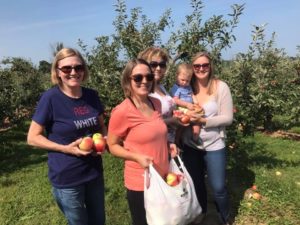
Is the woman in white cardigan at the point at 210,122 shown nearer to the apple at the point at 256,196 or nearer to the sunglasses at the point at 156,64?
the sunglasses at the point at 156,64

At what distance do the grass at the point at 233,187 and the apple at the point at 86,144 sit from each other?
2.13 m

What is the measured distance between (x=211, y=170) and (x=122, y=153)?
146 cm

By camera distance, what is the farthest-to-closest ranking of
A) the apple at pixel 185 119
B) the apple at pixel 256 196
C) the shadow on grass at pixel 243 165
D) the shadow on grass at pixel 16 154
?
the shadow on grass at pixel 16 154 → the shadow on grass at pixel 243 165 → the apple at pixel 256 196 → the apple at pixel 185 119

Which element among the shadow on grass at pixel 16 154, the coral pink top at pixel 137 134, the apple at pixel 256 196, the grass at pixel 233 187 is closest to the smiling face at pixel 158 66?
the coral pink top at pixel 137 134

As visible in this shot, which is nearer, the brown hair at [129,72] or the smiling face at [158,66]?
the brown hair at [129,72]

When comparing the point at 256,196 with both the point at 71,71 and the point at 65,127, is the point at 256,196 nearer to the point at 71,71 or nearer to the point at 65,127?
the point at 65,127

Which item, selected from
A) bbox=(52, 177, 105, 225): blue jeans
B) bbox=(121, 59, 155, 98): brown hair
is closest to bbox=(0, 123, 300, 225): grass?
bbox=(52, 177, 105, 225): blue jeans

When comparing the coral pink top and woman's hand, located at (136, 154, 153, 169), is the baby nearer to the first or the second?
the coral pink top

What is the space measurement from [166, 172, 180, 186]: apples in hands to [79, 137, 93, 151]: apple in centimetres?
61

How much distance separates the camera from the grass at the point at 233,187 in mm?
4918

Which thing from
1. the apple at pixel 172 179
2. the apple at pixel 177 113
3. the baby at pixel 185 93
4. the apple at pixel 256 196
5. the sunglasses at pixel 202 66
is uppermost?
the sunglasses at pixel 202 66

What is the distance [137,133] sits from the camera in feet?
9.55

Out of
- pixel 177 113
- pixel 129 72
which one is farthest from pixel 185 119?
pixel 129 72

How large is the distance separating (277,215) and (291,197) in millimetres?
534
